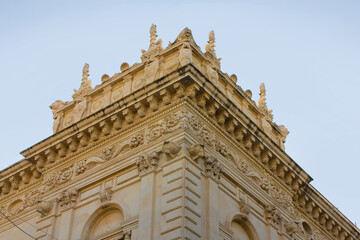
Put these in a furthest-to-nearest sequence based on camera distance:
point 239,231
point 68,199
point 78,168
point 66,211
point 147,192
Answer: point 78,168 < point 68,199 < point 66,211 < point 239,231 < point 147,192

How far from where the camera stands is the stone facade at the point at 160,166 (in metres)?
21.3

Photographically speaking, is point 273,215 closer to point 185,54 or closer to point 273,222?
point 273,222

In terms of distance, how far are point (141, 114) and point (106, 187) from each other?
9.62 feet

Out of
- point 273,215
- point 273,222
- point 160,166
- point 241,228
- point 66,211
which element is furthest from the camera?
point 273,215

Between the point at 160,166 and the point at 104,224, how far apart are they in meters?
2.99

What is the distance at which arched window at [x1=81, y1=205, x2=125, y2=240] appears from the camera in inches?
874

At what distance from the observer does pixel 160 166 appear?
2195 centimetres

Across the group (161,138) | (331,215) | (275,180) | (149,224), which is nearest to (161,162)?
(161,138)

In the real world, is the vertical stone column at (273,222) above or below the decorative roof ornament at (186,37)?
below

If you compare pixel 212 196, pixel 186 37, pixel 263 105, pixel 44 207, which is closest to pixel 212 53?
pixel 186 37

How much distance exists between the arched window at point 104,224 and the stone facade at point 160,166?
43 millimetres

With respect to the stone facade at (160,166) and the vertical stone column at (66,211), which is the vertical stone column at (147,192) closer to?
the stone facade at (160,166)

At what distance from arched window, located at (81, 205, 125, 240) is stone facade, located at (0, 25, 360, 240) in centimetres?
4

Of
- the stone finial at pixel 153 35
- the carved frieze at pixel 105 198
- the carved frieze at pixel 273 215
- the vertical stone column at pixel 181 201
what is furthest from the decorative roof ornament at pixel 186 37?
the carved frieze at pixel 273 215
